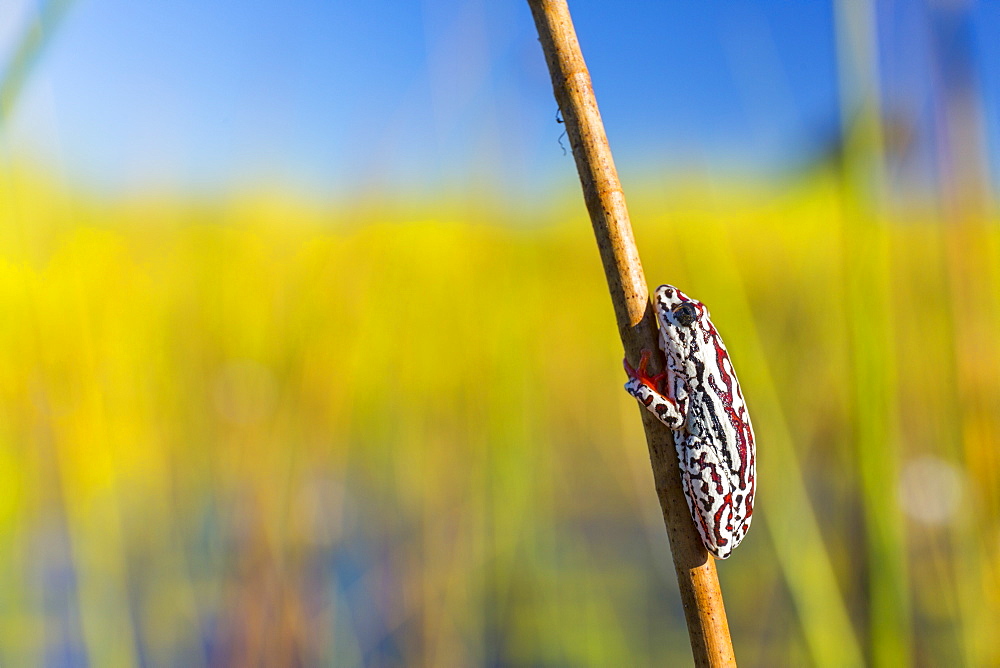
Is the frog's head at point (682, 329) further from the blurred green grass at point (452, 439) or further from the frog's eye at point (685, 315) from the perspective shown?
the blurred green grass at point (452, 439)

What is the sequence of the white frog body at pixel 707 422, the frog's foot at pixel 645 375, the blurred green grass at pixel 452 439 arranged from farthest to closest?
the blurred green grass at pixel 452 439, the white frog body at pixel 707 422, the frog's foot at pixel 645 375

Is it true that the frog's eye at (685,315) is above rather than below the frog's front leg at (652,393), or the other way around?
above

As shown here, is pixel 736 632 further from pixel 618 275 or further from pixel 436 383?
pixel 618 275

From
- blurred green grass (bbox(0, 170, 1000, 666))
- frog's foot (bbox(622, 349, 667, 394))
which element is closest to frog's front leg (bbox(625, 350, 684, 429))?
frog's foot (bbox(622, 349, 667, 394))

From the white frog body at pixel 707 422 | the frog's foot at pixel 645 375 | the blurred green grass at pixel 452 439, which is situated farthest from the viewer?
the blurred green grass at pixel 452 439

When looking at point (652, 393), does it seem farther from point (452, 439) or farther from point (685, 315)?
point (452, 439)

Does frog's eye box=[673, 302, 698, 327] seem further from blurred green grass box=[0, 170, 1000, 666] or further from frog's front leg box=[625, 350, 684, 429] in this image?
blurred green grass box=[0, 170, 1000, 666]

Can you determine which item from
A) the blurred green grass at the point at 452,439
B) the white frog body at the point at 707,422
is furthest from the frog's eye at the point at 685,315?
the blurred green grass at the point at 452,439

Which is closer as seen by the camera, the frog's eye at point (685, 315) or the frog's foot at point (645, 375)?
the frog's foot at point (645, 375)
